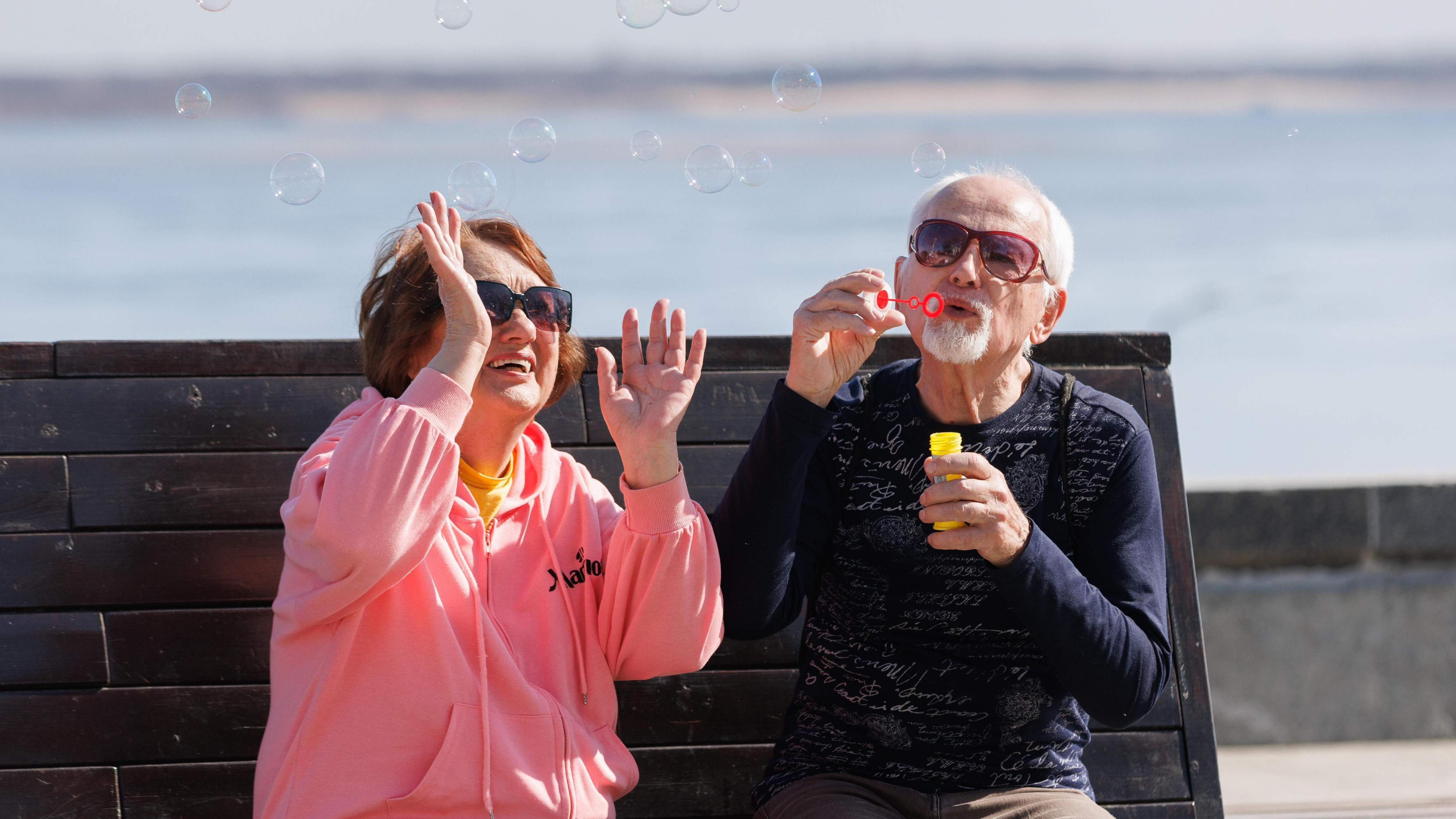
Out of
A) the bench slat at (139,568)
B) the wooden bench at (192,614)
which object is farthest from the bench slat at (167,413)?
the bench slat at (139,568)

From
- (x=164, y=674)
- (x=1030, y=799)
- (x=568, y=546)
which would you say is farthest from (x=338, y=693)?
(x=1030, y=799)

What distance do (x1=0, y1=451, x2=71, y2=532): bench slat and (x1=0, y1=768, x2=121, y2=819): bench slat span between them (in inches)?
17.1

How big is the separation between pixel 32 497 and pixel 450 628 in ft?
3.29

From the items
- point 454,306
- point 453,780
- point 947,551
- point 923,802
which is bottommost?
point 923,802

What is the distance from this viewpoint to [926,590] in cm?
204

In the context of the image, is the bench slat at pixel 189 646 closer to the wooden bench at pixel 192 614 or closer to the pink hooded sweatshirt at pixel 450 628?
the wooden bench at pixel 192 614

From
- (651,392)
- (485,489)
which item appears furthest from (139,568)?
(651,392)

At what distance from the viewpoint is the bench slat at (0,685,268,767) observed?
86.4 inches

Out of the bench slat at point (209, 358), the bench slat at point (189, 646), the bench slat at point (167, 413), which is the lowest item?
the bench slat at point (189, 646)

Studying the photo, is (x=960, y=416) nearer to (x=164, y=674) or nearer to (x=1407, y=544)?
(x=164, y=674)

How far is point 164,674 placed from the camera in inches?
88.4

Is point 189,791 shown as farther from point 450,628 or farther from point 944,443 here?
point 944,443

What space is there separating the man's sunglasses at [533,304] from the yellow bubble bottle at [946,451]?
613 millimetres

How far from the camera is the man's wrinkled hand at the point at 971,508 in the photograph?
1.75 meters
